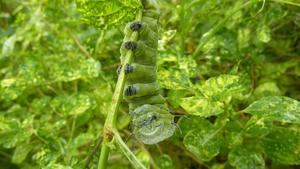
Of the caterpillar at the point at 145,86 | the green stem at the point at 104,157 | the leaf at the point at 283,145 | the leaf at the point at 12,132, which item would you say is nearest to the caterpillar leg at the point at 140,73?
the caterpillar at the point at 145,86

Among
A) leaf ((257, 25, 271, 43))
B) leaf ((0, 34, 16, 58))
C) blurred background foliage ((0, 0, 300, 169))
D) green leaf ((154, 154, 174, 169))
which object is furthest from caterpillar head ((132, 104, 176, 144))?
leaf ((0, 34, 16, 58))

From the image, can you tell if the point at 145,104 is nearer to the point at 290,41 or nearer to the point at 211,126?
the point at 211,126

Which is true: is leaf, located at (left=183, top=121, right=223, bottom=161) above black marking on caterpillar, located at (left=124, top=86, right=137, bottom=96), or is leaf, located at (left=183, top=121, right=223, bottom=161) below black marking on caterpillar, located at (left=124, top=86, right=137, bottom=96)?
below

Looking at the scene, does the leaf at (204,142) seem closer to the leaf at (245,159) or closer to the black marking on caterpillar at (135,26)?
the leaf at (245,159)

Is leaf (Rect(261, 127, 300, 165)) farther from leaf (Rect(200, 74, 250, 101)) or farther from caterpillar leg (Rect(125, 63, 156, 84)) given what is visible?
caterpillar leg (Rect(125, 63, 156, 84))

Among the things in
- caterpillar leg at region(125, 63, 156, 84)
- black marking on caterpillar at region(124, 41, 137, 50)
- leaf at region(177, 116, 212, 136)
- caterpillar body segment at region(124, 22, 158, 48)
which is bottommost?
leaf at region(177, 116, 212, 136)

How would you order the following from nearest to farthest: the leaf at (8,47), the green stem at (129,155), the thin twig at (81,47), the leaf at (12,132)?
the green stem at (129,155)
the leaf at (12,132)
the thin twig at (81,47)
the leaf at (8,47)

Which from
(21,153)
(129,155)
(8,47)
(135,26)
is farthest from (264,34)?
(8,47)

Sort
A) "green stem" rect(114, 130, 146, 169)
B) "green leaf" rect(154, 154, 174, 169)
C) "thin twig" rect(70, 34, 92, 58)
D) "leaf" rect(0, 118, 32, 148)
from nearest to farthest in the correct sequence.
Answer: "green stem" rect(114, 130, 146, 169) → "green leaf" rect(154, 154, 174, 169) → "leaf" rect(0, 118, 32, 148) → "thin twig" rect(70, 34, 92, 58)
